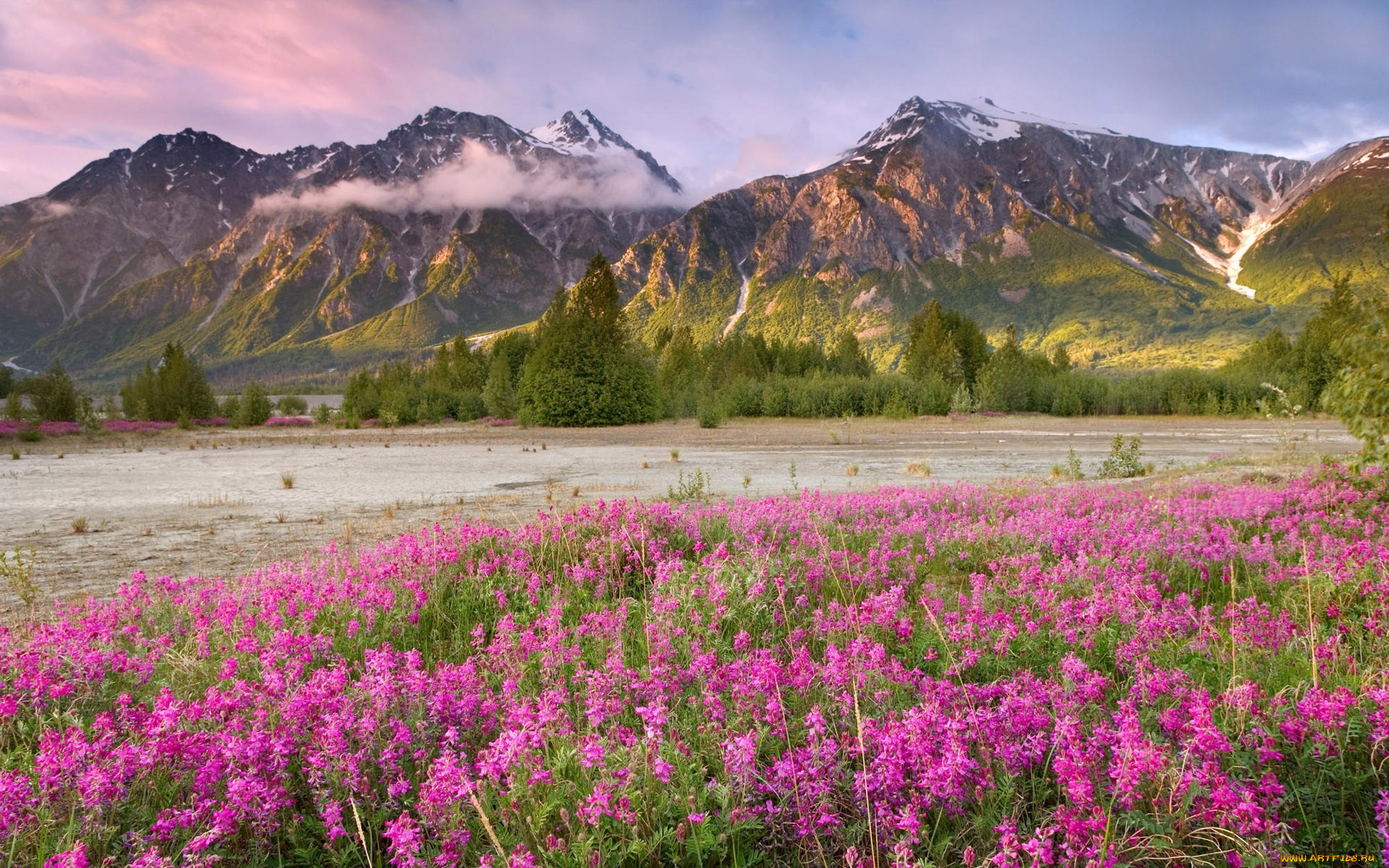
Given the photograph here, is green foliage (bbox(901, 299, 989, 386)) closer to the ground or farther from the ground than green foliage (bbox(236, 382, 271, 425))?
farther from the ground

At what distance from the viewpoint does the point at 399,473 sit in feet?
60.1

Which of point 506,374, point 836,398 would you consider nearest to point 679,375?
point 506,374

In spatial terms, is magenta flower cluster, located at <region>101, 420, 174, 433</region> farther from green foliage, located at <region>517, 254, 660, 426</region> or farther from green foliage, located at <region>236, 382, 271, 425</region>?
green foliage, located at <region>517, 254, 660, 426</region>

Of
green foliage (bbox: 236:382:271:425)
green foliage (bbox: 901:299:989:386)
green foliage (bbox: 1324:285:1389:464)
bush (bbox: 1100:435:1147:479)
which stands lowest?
bush (bbox: 1100:435:1147:479)

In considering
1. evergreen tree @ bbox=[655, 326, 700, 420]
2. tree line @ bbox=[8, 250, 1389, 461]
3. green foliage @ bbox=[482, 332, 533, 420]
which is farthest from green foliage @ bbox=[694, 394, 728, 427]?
green foliage @ bbox=[482, 332, 533, 420]

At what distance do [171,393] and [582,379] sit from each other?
2955 cm

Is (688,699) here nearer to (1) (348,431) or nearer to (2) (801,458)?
(2) (801,458)

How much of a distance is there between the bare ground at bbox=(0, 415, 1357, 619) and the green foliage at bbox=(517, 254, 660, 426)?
4.15m

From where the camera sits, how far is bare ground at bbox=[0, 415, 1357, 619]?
28.9 ft

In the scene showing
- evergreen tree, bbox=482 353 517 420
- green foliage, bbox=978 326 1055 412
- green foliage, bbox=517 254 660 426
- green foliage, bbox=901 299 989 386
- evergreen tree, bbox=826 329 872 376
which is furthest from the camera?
evergreen tree, bbox=826 329 872 376

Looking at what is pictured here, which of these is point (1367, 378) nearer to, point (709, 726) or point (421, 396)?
point (709, 726)

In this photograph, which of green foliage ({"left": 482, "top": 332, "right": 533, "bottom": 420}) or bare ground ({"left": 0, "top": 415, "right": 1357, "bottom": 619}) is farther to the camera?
green foliage ({"left": 482, "top": 332, "right": 533, "bottom": 420})

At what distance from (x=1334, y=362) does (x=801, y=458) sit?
135 ft

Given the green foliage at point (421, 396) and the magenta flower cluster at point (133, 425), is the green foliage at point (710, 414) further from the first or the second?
the magenta flower cluster at point (133, 425)
